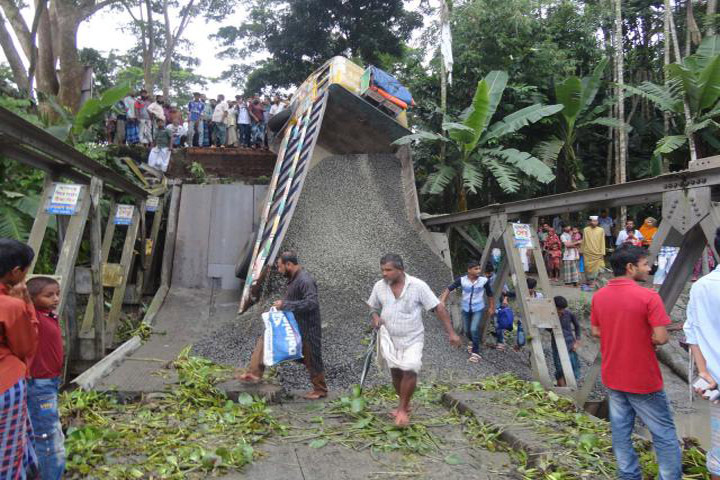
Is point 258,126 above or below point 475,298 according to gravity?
above

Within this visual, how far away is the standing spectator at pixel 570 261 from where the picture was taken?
37.1ft

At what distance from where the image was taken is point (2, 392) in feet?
7.77

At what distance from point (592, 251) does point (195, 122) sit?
966 cm

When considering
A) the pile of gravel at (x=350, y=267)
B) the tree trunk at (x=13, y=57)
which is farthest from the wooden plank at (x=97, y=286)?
the tree trunk at (x=13, y=57)

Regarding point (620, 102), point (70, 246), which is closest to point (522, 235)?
point (70, 246)

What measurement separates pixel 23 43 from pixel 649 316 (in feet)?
43.7

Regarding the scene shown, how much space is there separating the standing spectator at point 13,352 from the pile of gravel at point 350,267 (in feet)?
10.0

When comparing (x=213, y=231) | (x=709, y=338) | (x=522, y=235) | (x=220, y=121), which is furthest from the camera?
(x=220, y=121)

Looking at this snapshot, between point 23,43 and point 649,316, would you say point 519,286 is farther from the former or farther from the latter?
point 23,43

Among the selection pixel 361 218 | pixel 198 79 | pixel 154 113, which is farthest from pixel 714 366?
pixel 198 79

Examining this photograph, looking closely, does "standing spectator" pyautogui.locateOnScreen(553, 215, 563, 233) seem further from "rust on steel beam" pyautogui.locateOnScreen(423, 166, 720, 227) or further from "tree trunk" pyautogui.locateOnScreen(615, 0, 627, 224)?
"rust on steel beam" pyautogui.locateOnScreen(423, 166, 720, 227)

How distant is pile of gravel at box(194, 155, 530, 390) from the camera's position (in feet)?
Result: 20.2

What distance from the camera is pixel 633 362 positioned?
3.09 meters

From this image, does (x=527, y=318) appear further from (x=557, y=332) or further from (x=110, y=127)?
(x=110, y=127)
